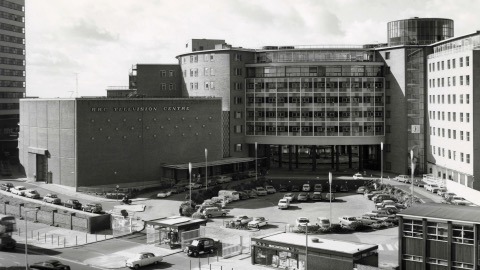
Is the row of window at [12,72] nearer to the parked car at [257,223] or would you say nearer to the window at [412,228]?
the parked car at [257,223]

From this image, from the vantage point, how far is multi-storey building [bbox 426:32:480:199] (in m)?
90.4

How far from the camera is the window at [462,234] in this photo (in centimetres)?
4903

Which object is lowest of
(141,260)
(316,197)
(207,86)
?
(141,260)

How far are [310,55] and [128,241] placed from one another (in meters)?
66.0

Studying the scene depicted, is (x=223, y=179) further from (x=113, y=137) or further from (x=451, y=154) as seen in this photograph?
(x=451, y=154)

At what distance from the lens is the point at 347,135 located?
11762 centimetres

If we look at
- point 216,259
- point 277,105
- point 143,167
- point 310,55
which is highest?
point 310,55

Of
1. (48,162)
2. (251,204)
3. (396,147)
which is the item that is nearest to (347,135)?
(396,147)

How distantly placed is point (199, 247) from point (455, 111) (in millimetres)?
56709

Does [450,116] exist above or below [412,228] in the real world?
above

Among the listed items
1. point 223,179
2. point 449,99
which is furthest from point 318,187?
point 449,99

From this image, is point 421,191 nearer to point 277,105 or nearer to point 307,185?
point 307,185

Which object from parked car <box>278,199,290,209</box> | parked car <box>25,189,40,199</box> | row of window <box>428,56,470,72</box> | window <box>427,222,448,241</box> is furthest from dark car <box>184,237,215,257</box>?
row of window <box>428,56,470,72</box>

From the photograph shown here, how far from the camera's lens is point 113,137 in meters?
102
